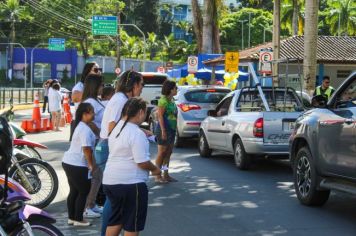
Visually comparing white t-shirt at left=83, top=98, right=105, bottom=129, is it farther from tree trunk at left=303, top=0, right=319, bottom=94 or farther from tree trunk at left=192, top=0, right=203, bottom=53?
tree trunk at left=192, top=0, right=203, bottom=53

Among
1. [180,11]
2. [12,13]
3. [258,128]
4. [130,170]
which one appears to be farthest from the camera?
[180,11]

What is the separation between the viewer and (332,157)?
25.5ft

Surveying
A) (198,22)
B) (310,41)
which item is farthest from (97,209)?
(198,22)

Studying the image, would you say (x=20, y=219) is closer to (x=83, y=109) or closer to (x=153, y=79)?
(x=83, y=109)

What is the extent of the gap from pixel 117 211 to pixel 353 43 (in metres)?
37.2

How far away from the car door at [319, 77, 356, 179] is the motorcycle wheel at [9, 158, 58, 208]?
3610 mm

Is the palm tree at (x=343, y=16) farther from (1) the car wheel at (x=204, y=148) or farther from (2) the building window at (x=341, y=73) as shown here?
(1) the car wheel at (x=204, y=148)

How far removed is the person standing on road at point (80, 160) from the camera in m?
7.15

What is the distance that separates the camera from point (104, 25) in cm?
4744

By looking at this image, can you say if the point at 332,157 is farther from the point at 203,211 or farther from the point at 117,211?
the point at 117,211

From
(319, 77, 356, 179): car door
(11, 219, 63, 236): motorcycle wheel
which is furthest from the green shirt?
(11, 219, 63, 236): motorcycle wheel

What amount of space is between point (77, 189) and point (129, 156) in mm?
2237

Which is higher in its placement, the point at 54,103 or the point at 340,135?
the point at 54,103

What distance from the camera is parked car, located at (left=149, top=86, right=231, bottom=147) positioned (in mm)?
15758
